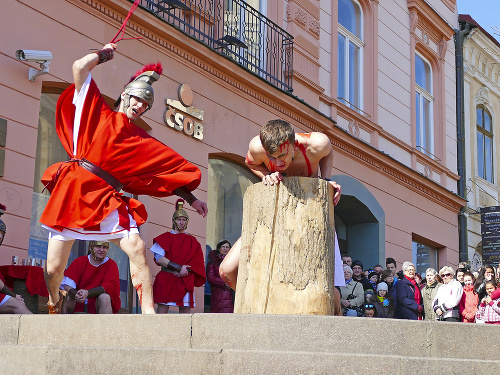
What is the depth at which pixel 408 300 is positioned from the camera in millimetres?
10953

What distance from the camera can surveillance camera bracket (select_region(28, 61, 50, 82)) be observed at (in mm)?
8821

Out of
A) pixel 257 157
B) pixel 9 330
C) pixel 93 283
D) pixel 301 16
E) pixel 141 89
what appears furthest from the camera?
pixel 301 16

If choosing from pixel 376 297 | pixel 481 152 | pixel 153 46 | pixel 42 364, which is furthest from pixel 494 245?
pixel 42 364

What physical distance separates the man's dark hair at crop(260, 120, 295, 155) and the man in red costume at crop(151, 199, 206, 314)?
421 cm

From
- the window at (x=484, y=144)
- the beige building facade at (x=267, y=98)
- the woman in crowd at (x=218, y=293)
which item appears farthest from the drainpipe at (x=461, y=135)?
the woman in crowd at (x=218, y=293)

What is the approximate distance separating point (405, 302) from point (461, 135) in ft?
31.0

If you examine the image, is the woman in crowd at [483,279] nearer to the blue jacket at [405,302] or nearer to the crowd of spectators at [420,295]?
the crowd of spectators at [420,295]

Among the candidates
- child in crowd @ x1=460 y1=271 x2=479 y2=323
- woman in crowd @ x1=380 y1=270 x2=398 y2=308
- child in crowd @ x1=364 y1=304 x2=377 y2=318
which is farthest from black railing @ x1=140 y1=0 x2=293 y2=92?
child in crowd @ x1=460 y1=271 x2=479 y2=323

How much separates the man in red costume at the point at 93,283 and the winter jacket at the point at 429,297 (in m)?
4.67

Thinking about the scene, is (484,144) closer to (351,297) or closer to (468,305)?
(468,305)

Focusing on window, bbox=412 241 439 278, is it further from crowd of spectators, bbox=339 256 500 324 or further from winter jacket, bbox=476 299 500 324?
winter jacket, bbox=476 299 500 324

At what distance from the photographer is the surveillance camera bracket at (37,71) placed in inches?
347

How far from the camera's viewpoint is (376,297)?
1085 centimetres

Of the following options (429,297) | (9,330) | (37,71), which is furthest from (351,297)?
(9,330)
